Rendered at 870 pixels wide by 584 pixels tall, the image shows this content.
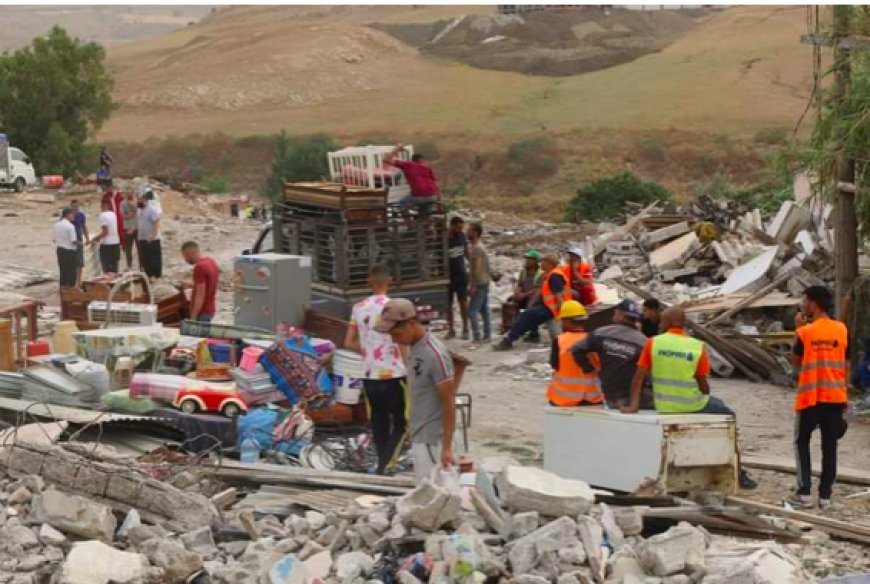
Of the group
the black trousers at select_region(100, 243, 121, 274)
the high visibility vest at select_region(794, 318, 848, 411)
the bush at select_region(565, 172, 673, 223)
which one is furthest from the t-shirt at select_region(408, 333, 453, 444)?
the bush at select_region(565, 172, 673, 223)

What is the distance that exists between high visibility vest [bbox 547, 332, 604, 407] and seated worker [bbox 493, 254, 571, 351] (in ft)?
16.7

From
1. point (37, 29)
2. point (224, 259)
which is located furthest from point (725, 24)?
point (37, 29)

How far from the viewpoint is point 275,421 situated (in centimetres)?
1152

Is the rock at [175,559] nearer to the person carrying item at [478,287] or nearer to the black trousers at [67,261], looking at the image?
the person carrying item at [478,287]

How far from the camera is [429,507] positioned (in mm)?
7875

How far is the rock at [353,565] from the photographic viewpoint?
773cm

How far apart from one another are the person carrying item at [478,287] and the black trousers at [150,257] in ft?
19.8

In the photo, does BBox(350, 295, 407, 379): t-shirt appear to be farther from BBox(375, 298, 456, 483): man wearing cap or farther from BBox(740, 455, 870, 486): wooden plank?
BBox(740, 455, 870, 486): wooden plank

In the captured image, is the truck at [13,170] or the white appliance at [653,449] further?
the truck at [13,170]

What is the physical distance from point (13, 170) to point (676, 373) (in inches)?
1246

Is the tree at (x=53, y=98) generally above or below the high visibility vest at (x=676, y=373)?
above

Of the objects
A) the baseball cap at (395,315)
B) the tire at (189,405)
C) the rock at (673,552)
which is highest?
the baseball cap at (395,315)

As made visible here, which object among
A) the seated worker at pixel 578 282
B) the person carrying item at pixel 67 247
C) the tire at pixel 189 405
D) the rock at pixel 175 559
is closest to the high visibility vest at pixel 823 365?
the rock at pixel 175 559

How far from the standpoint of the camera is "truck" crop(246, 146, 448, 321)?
16281 mm
